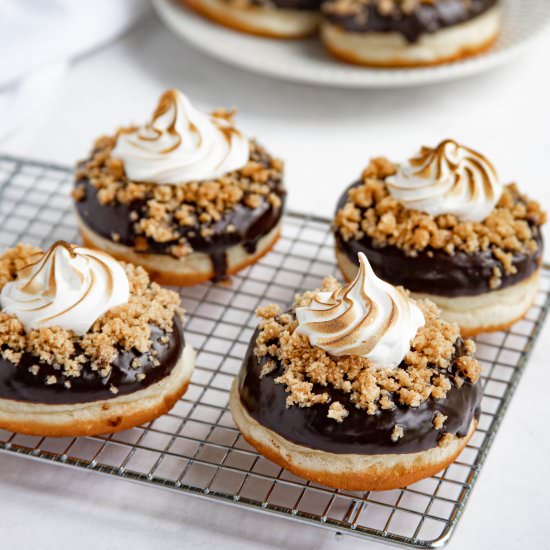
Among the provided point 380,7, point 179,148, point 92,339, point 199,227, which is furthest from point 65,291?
point 380,7

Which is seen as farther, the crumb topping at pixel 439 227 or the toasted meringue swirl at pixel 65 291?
the crumb topping at pixel 439 227

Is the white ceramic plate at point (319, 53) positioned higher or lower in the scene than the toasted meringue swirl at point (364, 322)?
lower

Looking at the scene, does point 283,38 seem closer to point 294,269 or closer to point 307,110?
point 307,110

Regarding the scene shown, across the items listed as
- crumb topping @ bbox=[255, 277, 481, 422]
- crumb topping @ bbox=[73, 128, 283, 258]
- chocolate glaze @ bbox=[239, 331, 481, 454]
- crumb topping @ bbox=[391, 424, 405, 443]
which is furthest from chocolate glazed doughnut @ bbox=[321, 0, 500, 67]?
crumb topping @ bbox=[391, 424, 405, 443]

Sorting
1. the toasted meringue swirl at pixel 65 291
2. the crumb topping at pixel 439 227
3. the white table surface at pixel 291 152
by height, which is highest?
the crumb topping at pixel 439 227

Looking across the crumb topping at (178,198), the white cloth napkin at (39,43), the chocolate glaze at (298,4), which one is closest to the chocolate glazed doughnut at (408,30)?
the chocolate glaze at (298,4)

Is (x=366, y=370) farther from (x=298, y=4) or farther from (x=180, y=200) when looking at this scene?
(x=298, y=4)

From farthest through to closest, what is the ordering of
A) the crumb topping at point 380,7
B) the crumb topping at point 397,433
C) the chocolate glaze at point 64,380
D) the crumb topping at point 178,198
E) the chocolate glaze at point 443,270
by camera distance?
the crumb topping at point 380,7 → the crumb topping at point 178,198 → the chocolate glaze at point 443,270 → the chocolate glaze at point 64,380 → the crumb topping at point 397,433

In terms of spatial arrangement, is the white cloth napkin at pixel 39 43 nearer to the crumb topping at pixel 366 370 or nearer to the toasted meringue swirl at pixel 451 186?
the toasted meringue swirl at pixel 451 186
